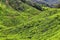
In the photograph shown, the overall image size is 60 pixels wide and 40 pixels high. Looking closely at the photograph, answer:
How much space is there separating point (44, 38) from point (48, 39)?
1494 cm

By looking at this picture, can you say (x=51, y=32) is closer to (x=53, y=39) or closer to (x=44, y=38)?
(x=44, y=38)

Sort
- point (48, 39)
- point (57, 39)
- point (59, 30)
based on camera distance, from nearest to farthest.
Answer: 1. point (57, 39)
2. point (48, 39)
3. point (59, 30)

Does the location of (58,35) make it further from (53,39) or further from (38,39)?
(38,39)

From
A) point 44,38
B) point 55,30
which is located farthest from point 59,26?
point 44,38

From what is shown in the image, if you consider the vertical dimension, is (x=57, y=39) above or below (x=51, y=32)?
below

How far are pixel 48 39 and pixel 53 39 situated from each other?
7801mm

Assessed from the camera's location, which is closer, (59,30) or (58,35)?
(58,35)

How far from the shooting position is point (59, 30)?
188500mm

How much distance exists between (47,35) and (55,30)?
30.3 ft

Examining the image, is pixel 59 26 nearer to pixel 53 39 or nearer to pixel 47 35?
pixel 47 35

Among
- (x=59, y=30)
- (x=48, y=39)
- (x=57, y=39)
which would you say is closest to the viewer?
(x=57, y=39)

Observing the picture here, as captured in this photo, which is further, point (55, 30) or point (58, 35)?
point (55, 30)

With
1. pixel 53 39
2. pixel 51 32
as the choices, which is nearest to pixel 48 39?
pixel 53 39

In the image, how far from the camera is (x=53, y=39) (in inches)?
6698
